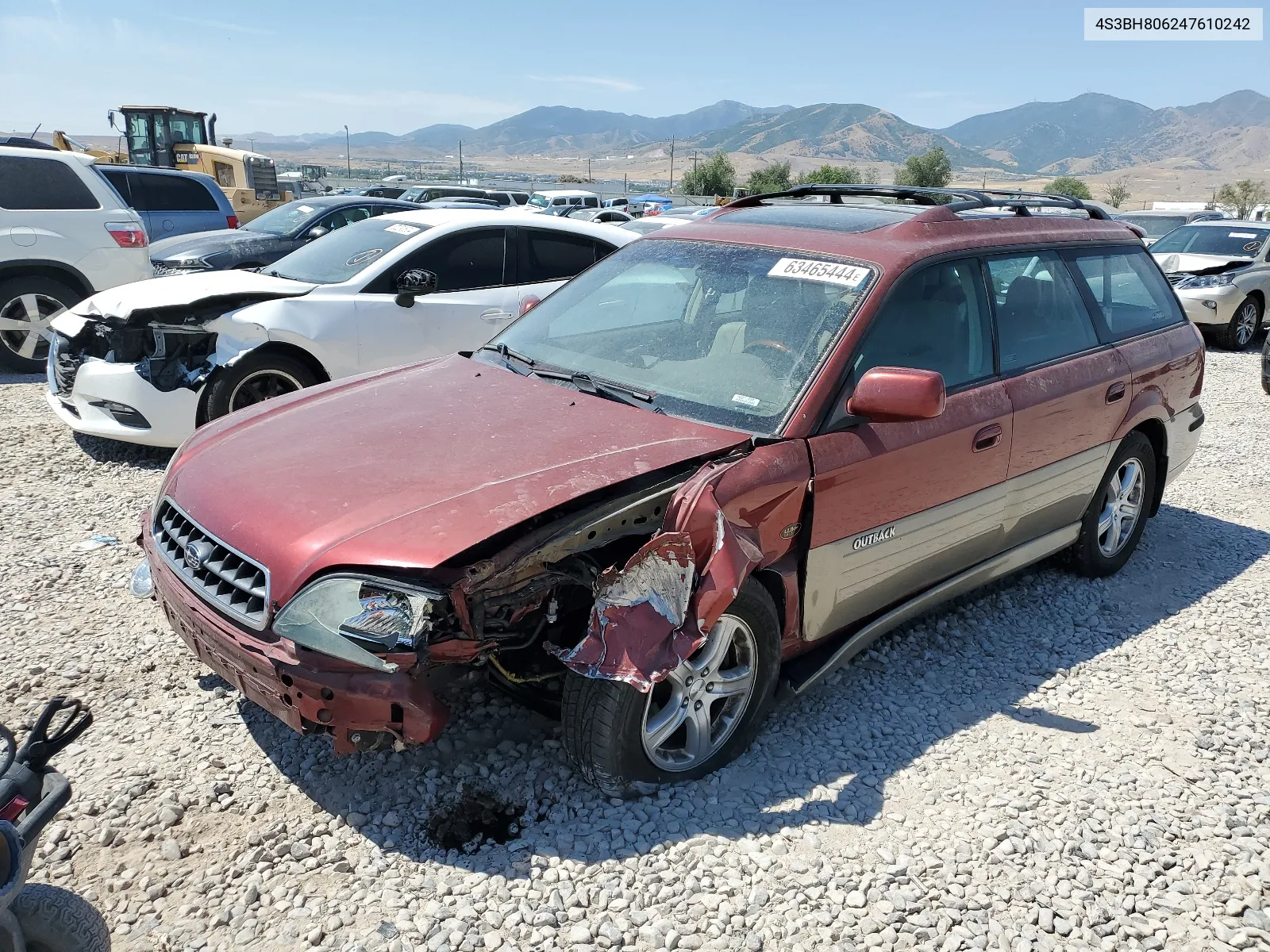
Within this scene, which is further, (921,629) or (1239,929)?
(921,629)

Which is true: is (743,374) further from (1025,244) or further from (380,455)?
(1025,244)

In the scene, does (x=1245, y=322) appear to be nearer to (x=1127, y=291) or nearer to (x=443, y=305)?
(x=1127, y=291)

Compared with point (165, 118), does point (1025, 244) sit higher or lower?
lower

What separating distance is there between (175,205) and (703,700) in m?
13.8

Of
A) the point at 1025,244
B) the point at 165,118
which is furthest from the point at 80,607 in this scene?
the point at 165,118

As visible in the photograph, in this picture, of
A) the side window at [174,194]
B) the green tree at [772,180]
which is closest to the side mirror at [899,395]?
the side window at [174,194]

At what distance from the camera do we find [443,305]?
6746mm

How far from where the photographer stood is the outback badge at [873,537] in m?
3.38

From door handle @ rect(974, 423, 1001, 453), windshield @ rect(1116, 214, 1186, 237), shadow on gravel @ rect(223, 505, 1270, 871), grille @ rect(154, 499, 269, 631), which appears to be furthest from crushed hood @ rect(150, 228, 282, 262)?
windshield @ rect(1116, 214, 1186, 237)

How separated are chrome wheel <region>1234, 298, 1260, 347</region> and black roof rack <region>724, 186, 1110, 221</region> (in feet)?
32.1

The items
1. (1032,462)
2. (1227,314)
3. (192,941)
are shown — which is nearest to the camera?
(192,941)

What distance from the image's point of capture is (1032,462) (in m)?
4.09

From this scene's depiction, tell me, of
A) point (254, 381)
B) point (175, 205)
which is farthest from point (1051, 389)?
point (175, 205)

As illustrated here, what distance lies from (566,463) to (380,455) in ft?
2.10
